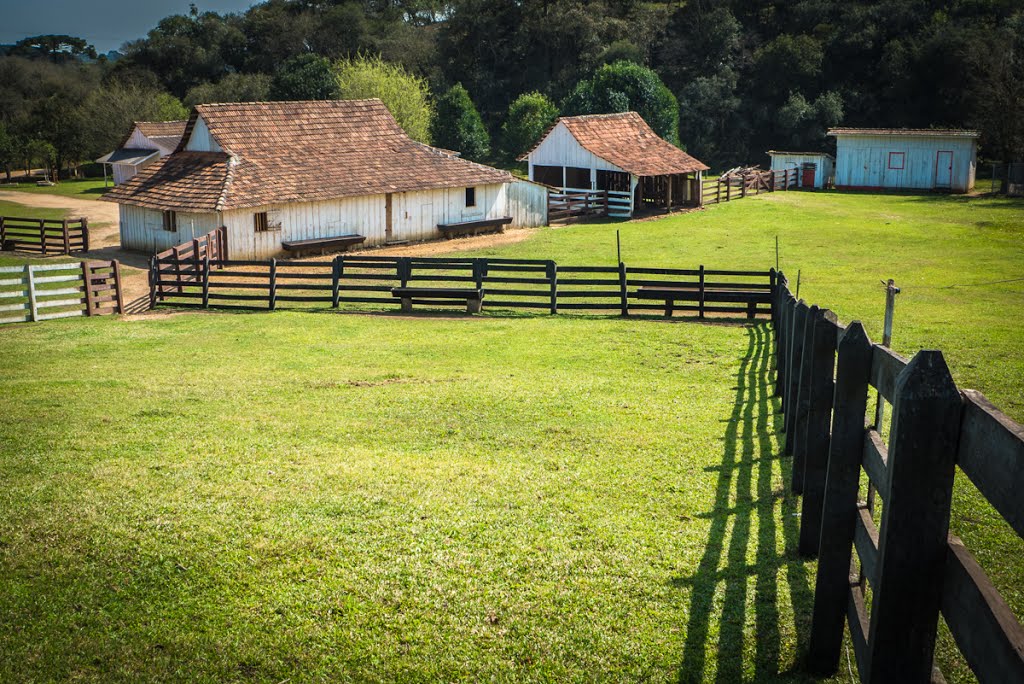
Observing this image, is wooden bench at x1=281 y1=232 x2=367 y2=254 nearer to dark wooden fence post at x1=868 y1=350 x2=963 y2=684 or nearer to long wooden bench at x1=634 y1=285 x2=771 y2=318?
long wooden bench at x1=634 y1=285 x2=771 y2=318

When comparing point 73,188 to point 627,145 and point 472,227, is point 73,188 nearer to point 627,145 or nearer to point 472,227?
point 472,227

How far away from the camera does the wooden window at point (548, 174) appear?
4931 cm

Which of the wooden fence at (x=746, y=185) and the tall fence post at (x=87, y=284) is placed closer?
the tall fence post at (x=87, y=284)

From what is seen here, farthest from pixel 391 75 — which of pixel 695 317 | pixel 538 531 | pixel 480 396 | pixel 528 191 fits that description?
pixel 538 531

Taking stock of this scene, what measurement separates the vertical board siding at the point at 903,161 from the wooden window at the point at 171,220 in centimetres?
3669

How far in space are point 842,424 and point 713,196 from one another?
150 feet

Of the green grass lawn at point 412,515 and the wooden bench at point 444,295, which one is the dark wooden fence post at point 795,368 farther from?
the wooden bench at point 444,295

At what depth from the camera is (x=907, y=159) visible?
51438 millimetres

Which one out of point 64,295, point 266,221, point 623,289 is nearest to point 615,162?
point 266,221

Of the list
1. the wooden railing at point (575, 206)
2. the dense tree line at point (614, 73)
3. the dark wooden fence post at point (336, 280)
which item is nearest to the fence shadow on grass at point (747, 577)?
the dark wooden fence post at point (336, 280)

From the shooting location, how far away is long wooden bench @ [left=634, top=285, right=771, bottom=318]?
20.4m

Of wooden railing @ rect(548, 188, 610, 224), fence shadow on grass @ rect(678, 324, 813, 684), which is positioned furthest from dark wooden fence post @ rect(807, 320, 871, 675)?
wooden railing @ rect(548, 188, 610, 224)

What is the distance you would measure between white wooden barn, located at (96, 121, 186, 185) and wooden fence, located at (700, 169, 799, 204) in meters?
34.5

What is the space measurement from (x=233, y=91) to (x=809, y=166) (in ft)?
164
